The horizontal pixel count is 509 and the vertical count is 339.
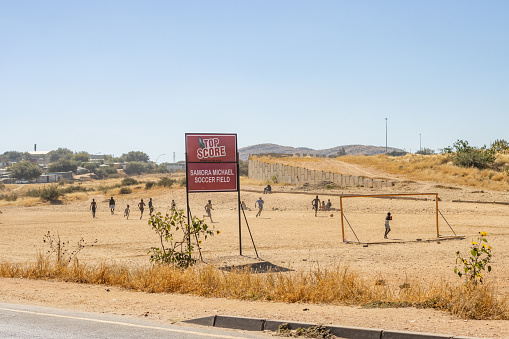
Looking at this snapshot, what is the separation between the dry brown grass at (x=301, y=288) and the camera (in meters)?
9.90

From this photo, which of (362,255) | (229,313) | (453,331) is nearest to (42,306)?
(229,313)

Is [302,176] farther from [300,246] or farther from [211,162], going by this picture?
[211,162]

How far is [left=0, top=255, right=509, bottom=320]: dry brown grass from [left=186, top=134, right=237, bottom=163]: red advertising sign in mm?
7532

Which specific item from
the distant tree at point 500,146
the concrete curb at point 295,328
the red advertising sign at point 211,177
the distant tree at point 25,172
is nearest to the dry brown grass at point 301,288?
the concrete curb at point 295,328

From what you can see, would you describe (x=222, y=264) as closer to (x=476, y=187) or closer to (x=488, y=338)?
(x=488, y=338)

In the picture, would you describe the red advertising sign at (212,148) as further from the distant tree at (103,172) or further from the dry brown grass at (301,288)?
the distant tree at (103,172)

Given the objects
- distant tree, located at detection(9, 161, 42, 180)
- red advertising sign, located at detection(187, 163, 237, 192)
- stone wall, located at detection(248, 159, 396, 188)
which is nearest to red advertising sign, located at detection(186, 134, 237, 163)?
red advertising sign, located at detection(187, 163, 237, 192)

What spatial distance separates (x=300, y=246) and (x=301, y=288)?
47.8 ft

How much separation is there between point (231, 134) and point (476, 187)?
135ft

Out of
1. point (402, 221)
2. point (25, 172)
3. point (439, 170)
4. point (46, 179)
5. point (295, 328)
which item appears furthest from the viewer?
point (46, 179)

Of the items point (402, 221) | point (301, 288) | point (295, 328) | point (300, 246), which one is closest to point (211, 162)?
point (300, 246)

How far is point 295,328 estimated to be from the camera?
917cm

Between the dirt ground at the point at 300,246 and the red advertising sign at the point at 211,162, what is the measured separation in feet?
9.53

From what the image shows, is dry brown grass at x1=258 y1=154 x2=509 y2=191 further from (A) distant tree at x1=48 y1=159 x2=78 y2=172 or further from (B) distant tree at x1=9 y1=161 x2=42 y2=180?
(A) distant tree at x1=48 y1=159 x2=78 y2=172
